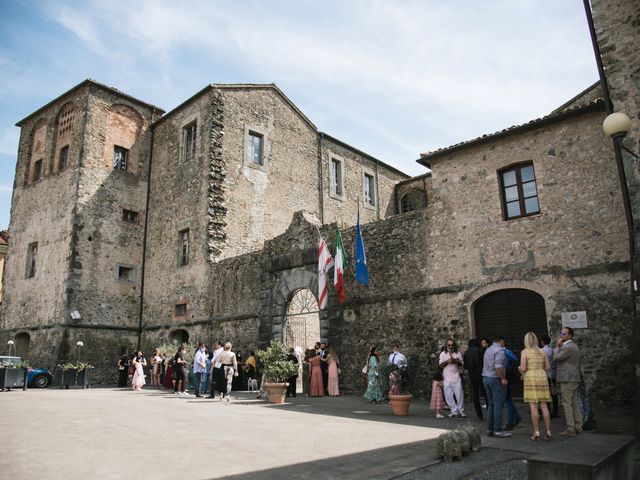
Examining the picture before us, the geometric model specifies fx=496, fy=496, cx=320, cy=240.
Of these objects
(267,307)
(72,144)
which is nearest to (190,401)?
(267,307)

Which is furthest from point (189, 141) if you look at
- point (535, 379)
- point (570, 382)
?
point (570, 382)

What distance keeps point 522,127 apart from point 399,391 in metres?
6.96

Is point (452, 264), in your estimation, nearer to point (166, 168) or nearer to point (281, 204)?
point (281, 204)

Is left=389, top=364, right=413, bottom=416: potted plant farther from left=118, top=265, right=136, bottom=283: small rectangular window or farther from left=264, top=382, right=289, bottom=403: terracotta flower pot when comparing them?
left=118, top=265, right=136, bottom=283: small rectangular window

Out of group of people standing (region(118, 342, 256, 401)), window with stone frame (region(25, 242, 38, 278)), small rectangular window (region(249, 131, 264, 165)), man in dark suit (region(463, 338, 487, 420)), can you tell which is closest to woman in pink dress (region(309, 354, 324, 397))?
group of people standing (region(118, 342, 256, 401))

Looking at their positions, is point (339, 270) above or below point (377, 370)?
above

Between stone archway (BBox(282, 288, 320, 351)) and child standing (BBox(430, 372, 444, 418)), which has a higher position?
stone archway (BBox(282, 288, 320, 351))

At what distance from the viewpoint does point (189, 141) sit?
72.3 feet

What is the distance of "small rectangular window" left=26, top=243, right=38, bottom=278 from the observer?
22.6 m

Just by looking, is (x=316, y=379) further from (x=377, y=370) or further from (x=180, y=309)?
(x=180, y=309)

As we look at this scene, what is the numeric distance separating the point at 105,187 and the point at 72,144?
8.45ft

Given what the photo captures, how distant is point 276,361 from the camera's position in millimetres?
12500

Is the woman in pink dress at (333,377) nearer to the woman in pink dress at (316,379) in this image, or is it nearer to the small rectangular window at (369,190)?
the woman in pink dress at (316,379)

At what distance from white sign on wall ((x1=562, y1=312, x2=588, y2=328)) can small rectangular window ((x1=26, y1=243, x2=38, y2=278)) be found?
21.6 meters
